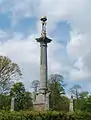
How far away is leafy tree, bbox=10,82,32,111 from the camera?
5415 centimetres

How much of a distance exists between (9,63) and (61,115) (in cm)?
2107

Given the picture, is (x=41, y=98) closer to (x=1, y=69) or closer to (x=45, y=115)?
(x=1, y=69)

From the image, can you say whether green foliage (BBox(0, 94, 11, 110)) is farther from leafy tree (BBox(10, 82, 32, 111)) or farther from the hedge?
the hedge

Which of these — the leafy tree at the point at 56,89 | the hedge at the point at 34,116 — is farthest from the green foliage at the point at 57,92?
the hedge at the point at 34,116

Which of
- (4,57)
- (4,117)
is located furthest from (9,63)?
(4,117)

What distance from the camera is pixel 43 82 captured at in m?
46.6

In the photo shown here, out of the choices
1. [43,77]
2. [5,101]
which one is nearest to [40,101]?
[43,77]

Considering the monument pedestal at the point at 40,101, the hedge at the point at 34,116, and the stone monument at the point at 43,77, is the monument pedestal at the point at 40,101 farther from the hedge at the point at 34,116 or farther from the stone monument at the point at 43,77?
the hedge at the point at 34,116

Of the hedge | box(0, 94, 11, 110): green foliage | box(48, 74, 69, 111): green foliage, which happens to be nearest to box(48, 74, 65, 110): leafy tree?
box(48, 74, 69, 111): green foliage

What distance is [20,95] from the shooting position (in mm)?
55750

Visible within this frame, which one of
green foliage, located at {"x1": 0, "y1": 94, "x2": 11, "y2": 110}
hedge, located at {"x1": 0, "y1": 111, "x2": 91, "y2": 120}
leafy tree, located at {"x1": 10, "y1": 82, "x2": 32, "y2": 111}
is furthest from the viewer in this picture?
leafy tree, located at {"x1": 10, "y1": 82, "x2": 32, "y2": 111}

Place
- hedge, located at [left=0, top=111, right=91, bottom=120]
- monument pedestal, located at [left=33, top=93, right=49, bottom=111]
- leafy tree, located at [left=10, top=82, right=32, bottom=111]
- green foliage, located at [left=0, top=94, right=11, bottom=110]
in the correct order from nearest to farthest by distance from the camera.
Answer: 1. hedge, located at [left=0, top=111, right=91, bottom=120]
2. monument pedestal, located at [left=33, top=93, right=49, bottom=111]
3. green foliage, located at [left=0, top=94, right=11, bottom=110]
4. leafy tree, located at [left=10, top=82, right=32, bottom=111]

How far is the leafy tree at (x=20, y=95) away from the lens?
178 feet

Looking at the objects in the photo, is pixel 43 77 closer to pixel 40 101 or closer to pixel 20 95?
pixel 40 101
